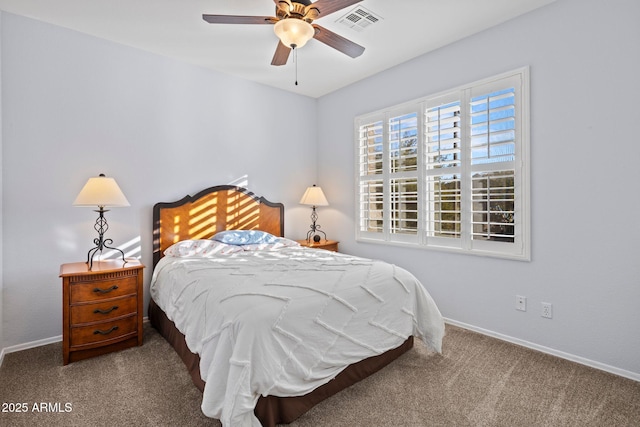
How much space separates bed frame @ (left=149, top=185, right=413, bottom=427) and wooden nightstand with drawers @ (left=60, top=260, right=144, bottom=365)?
29cm

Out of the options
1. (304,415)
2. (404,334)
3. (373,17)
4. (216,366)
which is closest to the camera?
(216,366)

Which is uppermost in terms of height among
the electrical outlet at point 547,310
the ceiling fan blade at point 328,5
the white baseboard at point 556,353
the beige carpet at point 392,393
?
the ceiling fan blade at point 328,5

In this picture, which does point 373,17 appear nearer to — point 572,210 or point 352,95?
point 352,95

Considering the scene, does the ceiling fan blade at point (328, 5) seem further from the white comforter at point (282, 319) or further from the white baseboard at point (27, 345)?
the white baseboard at point (27, 345)

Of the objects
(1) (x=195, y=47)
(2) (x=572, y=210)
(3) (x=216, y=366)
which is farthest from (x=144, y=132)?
(2) (x=572, y=210)

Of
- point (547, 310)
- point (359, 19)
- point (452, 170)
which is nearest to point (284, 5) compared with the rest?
point (359, 19)

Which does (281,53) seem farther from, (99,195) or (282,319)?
(282,319)

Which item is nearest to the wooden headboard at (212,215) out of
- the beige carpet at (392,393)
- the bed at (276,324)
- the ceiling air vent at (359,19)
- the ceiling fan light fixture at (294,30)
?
the bed at (276,324)

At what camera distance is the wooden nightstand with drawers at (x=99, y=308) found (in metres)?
2.29

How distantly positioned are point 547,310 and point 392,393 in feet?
4.88

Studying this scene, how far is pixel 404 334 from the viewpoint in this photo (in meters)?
2.24

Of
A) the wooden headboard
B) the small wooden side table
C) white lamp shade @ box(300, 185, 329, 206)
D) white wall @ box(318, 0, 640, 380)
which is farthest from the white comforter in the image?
white lamp shade @ box(300, 185, 329, 206)

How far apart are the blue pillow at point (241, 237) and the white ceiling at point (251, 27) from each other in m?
1.82

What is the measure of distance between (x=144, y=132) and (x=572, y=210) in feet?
12.4
